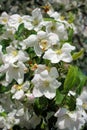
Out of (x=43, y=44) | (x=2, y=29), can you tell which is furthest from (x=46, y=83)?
(x=2, y=29)

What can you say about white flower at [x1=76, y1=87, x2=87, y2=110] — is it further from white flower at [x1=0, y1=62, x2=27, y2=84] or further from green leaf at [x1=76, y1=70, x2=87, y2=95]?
white flower at [x1=0, y1=62, x2=27, y2=84]

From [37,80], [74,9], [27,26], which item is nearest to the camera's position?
[37,80]

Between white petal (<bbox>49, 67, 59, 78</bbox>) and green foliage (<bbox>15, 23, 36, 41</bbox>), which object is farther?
green foliage (<bbox>15, 23, 36, 41</bbox>)

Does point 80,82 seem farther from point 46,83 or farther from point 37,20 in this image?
point 37,20

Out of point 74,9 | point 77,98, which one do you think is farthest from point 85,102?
point 74,9

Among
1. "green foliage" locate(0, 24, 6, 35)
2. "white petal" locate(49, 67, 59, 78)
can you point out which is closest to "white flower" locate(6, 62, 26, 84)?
"white petal" locate(49, 67, 59, 78)

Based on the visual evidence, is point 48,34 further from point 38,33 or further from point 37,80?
point 37,80

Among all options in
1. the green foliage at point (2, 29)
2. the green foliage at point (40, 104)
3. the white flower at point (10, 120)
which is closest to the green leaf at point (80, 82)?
the green foliage at point (40, 104)

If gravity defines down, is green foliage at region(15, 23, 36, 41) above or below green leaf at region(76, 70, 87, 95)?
above
